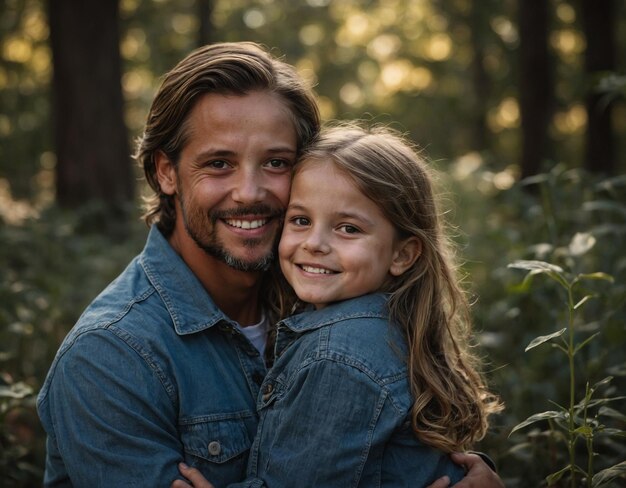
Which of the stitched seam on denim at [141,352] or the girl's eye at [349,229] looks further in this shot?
the girl's eye at [349,229]

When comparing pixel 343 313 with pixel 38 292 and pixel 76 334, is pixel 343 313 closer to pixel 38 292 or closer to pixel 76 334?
pixel 76 334

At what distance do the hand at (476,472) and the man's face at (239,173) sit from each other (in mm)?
1094

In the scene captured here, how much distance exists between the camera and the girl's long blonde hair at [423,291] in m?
2.71

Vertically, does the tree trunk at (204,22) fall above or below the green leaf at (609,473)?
above

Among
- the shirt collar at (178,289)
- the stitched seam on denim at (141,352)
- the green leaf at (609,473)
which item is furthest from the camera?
the shirt collar at (178,289)

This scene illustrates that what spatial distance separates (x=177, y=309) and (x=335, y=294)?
2.05 ft

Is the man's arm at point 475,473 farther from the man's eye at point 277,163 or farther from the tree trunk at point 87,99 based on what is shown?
the tree trunk at point 87,99

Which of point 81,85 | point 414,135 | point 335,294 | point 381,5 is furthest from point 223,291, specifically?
point 381,5

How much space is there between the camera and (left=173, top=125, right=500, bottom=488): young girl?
8.31 ft

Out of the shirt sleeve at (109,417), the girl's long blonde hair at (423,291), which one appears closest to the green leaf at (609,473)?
the girl's long blonde hair at (423,291)

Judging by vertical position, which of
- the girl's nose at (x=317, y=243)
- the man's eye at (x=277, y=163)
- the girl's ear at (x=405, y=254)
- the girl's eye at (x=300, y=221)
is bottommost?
the girl's ear at (x=405, y=254)

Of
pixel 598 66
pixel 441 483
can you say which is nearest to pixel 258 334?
pixel 441 483

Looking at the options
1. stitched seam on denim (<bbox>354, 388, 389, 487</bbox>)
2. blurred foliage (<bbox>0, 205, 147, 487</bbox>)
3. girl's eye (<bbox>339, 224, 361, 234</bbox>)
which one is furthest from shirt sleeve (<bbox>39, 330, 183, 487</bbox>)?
girl's eye (<bbox>339, 224, 361, 234</bbox>)

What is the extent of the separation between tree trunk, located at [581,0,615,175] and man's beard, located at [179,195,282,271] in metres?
8.30
